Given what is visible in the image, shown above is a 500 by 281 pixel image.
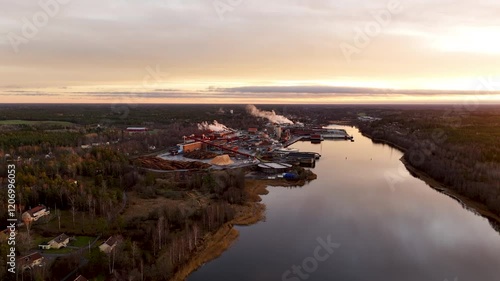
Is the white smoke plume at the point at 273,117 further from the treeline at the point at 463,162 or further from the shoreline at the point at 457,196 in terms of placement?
the shoreline at the point at 457,196

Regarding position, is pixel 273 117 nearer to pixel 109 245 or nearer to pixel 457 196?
pixel 457 196

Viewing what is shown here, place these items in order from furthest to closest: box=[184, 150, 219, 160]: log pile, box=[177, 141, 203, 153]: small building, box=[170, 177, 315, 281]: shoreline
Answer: box=[177, 141, 203, 153]: small building < box=[184, 150, 219, 160]: log pile < box=[170, 177, 315, 281]: shoreline

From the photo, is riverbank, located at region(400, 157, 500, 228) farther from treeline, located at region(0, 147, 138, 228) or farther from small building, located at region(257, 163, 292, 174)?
treeline, located at region(0, 147, 138, 228)

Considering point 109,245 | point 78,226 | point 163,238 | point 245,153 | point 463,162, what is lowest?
point 245,153

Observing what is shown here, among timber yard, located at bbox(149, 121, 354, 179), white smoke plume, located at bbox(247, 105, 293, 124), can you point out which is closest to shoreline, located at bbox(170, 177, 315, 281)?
timber yard, located at bbox(149, 121, 354, 179)

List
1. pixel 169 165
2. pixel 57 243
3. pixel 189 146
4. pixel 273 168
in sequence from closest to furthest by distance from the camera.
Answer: pixel 57 243 < pixel 273 168 < pixel 169 165 < pixel 189 146

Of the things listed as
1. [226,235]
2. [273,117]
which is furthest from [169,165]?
[273,117]
